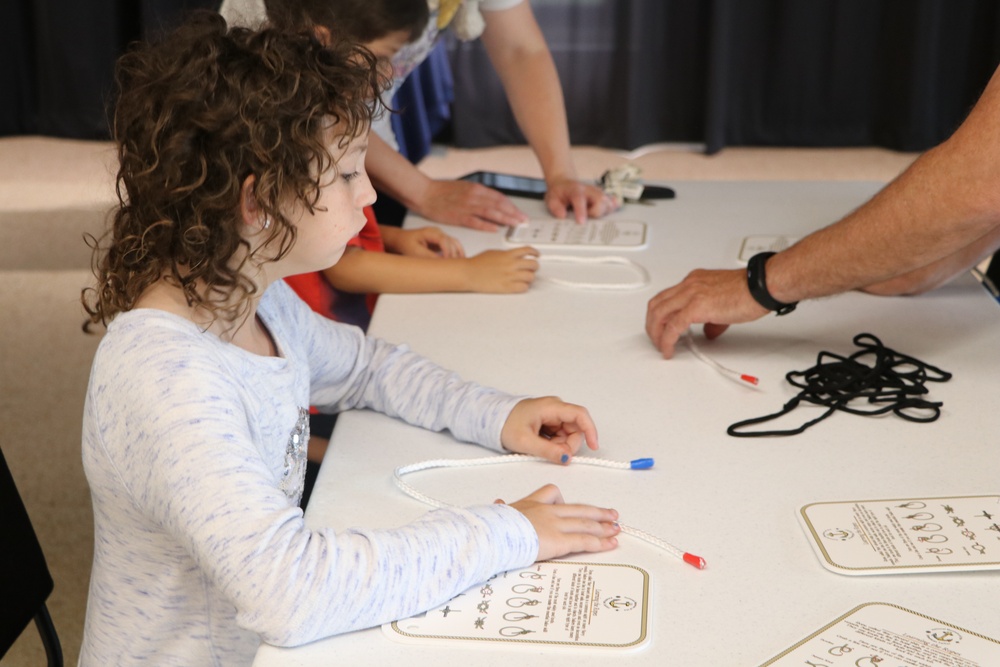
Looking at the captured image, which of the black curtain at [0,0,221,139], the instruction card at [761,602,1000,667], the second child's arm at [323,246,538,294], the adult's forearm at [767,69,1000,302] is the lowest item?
the black curtain at [0,0,221,139]

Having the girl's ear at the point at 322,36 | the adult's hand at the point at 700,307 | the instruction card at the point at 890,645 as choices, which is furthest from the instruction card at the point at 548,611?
the girl's ear at the point at 322,36

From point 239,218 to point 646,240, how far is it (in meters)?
0.84

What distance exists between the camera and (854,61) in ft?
13.7

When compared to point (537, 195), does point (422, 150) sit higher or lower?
lower

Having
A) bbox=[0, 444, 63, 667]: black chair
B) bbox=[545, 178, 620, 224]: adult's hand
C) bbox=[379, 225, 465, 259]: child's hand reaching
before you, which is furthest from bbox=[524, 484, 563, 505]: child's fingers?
bbox=[545, 178, 620, 224]: adult's hand

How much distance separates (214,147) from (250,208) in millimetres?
62

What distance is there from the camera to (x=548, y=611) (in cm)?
82

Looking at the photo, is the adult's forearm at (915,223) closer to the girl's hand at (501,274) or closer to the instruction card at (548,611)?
the girl's hand at (501,274)

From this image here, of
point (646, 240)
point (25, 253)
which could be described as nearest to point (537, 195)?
→ point (646, 240)

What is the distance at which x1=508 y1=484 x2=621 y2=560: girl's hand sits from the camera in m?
0.88

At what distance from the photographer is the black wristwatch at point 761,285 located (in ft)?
4.10

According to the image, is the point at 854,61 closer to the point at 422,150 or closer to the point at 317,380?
the point at 422,150

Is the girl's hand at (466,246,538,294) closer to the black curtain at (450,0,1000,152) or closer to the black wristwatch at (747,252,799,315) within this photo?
the black wristwatch at (747,252,799,315)

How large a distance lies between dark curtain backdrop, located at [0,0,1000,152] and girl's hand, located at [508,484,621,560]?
3467mm
